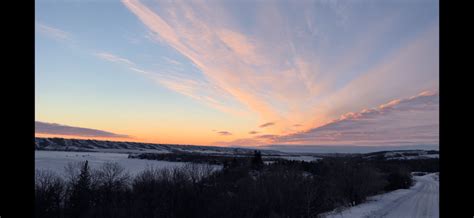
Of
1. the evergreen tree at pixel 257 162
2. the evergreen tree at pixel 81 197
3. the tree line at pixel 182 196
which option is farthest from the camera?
the evergreen tree at pixel 257 162

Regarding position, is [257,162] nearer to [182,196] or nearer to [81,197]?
[182,196]

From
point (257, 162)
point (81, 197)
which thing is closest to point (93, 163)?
point (257, 162)

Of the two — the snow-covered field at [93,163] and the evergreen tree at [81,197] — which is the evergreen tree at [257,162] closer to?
the snow-covered field at [93,163]

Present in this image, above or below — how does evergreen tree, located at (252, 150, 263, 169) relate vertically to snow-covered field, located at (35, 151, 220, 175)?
above

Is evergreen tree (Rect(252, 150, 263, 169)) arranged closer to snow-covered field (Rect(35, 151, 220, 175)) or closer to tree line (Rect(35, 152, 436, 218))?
snow-covered field (Rect(35, 151, 220, 175))

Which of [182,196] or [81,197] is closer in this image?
[81,197]

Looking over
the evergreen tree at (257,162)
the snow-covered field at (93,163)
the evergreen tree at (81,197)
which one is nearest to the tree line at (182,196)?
the evergreen tree at (81,197)

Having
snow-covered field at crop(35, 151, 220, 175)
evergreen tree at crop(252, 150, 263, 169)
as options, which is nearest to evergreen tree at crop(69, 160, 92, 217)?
snow-covered field at crop(35, 151, 220, 175)

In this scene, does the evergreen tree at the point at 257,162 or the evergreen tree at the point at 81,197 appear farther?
the evergreen tree at the point at 257,162

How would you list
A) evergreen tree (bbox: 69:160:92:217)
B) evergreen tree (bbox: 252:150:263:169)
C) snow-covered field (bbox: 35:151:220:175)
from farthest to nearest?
snow-covered field (bbox: 35:151:220:175) < evergreen tree (bbox: 252:150:263:169) < evergreen tree (bbox: 69:160:92:217)
